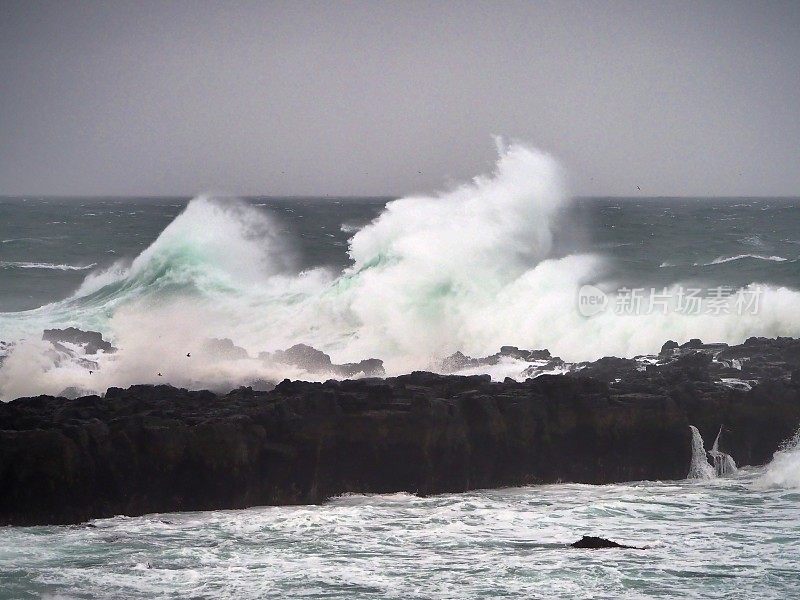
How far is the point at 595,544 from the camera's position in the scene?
1068 cm

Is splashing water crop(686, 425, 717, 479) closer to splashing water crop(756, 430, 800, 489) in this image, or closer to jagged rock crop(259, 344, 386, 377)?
splashing water crop(756, 430, 800, 489)

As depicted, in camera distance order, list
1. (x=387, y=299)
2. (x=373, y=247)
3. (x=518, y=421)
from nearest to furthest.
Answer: (x=518, y=421) → (x=387, y=299) → (x=373, y=247)

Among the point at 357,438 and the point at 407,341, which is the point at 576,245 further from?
the point at 357,438

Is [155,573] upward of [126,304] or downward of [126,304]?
downward

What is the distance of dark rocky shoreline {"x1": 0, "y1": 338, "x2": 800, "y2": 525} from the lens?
1154 cm

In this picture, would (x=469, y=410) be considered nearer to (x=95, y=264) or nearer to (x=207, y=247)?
(x=207, y=247)

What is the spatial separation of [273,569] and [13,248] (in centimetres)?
3825

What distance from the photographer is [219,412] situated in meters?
12.8

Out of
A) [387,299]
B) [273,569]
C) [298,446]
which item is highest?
[387,299]

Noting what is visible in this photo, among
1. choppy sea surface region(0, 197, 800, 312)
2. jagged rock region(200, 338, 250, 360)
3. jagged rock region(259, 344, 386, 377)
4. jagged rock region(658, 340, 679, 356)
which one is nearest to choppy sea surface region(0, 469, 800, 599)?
jagged rock region(658, 340, 679, 356)

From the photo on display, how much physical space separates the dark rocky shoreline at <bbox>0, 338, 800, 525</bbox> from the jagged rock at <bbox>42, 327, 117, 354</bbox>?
8240 mm

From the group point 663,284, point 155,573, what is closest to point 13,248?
point 663,284

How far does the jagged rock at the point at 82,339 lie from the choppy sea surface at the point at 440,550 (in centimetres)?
1085

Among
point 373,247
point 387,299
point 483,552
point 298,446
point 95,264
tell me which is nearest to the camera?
point 483,552
